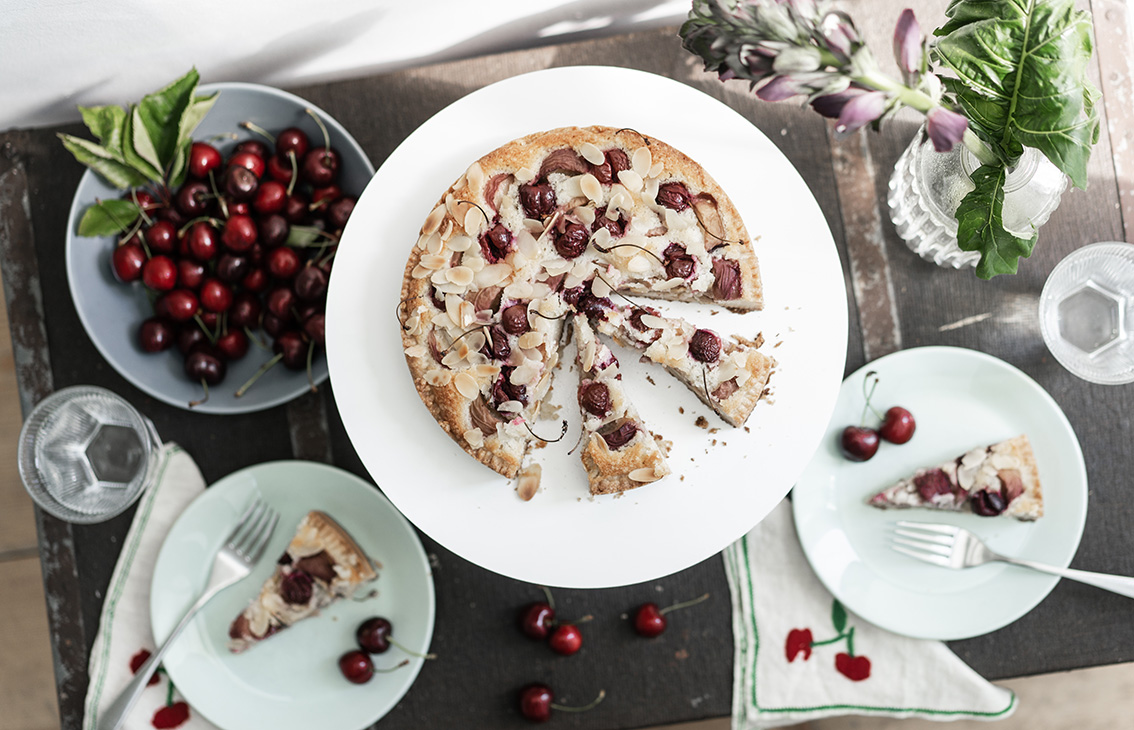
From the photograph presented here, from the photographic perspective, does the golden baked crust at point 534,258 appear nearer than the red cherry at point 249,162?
A: Yes

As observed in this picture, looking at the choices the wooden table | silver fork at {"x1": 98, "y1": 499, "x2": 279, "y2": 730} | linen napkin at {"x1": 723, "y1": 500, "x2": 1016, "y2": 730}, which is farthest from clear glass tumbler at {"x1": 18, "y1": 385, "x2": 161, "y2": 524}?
linen napkin at {"x1": 723, "y1": 500, "x2": 1016, "y2": 730}

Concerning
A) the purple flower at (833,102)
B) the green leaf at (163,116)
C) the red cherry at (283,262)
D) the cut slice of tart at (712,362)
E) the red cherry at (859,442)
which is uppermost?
the purple flower at (833,102)

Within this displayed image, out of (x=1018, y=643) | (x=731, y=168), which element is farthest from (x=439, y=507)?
(x=1018, y=643)

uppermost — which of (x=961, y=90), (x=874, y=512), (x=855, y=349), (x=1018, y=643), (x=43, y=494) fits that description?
(x=961, y=90)

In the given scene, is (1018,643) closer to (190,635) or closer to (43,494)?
(190,635)

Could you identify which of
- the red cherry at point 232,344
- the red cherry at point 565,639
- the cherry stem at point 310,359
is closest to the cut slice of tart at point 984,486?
the red cherry at point 565,639

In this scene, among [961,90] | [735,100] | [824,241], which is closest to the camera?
[961,90]

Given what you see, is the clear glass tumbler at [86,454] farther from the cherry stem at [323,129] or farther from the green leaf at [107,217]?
the cherry stem at [323,129]

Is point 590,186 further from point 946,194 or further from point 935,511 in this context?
point 935,511
